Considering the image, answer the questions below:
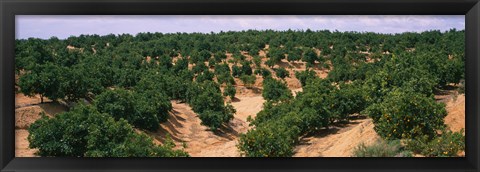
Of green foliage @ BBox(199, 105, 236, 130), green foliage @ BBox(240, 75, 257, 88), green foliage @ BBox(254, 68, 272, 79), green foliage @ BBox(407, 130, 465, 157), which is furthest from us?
green foliage @ BBox(254, 68, 272, 79)

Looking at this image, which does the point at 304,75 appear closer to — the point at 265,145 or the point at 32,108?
the point at 32,108

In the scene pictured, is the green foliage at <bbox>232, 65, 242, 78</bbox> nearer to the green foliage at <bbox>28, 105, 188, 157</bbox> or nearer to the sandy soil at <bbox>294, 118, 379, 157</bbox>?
the sandy soil at <bbox>294, 118, 379, 157</bbox>

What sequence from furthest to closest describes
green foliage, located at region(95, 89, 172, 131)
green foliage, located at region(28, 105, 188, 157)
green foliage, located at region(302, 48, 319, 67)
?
1. green foliage, located at region(302, 48, 319, 67)
2. green foliage, located at region(95, 89, 172, 131)
3. green foliage, located at region(28, 105, 188, 157)

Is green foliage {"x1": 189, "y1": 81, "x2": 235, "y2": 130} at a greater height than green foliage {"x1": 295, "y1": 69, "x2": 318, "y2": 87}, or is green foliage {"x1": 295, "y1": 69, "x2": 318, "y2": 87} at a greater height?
green foliage {"x1": 295, "y1": 69, "x2": 318, "y2": 87}

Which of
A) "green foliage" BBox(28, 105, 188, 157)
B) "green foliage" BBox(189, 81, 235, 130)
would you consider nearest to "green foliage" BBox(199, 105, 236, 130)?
"green foliage" BBox(189, 81, 235, 130)

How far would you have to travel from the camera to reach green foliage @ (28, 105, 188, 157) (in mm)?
8042

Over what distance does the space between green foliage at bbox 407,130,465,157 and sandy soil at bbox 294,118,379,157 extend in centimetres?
82

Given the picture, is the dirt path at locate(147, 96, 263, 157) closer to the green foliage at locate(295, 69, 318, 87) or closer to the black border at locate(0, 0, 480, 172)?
the green foliage at locate(295, 69, 318, 87)

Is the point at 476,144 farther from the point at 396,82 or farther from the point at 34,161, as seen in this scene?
the point at 396,82

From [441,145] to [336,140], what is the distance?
3.96 meters

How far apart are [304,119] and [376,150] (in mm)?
6325

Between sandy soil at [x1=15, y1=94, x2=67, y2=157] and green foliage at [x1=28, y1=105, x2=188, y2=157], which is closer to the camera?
green foliage at [x1=28, y1=105, x2=188, y2=157]

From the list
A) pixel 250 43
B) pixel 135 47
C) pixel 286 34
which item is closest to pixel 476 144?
pixel 135 47

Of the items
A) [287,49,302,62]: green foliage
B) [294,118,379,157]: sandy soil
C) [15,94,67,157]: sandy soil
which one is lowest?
[294,118,379,157]: sandy soil
